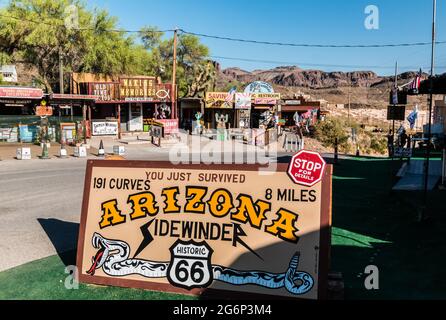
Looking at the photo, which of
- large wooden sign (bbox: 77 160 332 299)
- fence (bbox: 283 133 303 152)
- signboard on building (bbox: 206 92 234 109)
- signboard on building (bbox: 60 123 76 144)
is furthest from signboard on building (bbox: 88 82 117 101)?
large wooden sign (bbox: 77 160 332 299)

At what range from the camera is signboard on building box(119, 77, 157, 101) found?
3491 centimetres

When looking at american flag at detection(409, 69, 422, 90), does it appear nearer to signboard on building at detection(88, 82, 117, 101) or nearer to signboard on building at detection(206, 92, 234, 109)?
signboard on building at detection(88, 82, 117, 101)

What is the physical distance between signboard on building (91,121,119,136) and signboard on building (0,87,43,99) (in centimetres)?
538

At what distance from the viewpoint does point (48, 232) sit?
873 centimetres

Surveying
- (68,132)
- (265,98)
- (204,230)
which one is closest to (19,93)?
(68,132)

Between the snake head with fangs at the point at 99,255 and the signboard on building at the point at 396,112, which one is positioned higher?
the signboard on building at the point at 396,112

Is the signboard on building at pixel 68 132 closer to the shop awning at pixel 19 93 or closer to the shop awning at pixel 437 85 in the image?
the shop awning at pixel 19 93

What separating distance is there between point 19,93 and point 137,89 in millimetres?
11040

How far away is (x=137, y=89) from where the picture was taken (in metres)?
35.4

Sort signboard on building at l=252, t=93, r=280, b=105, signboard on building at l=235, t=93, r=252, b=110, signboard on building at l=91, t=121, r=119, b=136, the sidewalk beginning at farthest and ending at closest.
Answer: signboard on building at l=252, t=93, r=280, b=105 < signboard on building at l=235, t=93, r=252, b=110 < signboard on building at l=91, t=121, r=119, b=136 < the sidewalk

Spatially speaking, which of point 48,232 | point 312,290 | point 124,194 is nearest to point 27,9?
point 48,232

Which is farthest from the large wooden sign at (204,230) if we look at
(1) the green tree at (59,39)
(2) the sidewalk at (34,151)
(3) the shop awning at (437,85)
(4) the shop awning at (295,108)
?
(4) the shop awning at (295,108)

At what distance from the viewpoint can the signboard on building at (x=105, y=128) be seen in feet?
103

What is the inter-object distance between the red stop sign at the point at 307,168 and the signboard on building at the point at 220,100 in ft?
116
